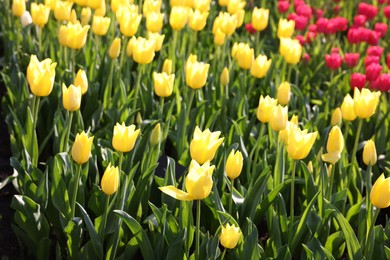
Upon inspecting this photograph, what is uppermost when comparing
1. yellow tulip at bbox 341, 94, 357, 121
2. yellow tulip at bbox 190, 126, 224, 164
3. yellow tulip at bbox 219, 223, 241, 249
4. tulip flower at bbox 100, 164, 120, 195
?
yellow tulip at bbox 190, 126, 224, 164

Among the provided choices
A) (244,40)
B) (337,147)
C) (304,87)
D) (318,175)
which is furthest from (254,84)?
(337,147)

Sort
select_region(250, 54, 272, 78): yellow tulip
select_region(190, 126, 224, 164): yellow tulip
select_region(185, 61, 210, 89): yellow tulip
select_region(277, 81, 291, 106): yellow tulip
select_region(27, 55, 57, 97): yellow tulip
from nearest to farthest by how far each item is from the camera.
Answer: select_region(190, 126, 224, 164): yellow tulip, select_region(27, 55, 57, 97): yellow tulip, select_region(185, 61, 210, 89): yellow tulip, select_region(277, 81, 291, 106): yellow tulip, select_region(250, 54, 272, 78): yellow tulip

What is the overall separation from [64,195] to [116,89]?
1.10 metres

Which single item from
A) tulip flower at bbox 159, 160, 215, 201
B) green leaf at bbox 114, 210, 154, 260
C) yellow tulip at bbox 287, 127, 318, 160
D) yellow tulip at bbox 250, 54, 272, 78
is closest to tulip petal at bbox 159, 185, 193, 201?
tulip flower at bbox 159, 160, 215, 201

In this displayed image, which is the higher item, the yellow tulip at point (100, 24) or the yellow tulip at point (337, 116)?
the yellow tulip at point (100, 24)

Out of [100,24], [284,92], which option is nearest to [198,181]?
[284,92]

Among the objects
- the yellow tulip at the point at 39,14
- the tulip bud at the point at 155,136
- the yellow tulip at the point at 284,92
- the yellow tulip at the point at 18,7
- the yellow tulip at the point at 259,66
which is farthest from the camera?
the yellow tulip at the point at 18,7

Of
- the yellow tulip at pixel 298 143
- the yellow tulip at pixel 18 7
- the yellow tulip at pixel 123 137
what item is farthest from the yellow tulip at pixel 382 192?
the yellow tulip at pixel 18 7

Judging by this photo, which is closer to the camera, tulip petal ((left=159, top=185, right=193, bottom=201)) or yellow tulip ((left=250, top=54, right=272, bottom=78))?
tulip petal ((left=159, top=185, right=193, bottom=201))

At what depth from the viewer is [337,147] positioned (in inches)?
104

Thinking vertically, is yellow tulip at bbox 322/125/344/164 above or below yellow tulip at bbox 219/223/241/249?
above

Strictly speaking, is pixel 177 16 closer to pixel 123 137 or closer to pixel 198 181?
pixel 123 137

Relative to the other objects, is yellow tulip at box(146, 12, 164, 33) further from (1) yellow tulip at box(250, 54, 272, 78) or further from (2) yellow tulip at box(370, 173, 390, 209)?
(2) yellow tulip at box(370, 173, 390, 209)

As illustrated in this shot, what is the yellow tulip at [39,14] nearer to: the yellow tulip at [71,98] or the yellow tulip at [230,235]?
the yellow tulip at [71,98]
